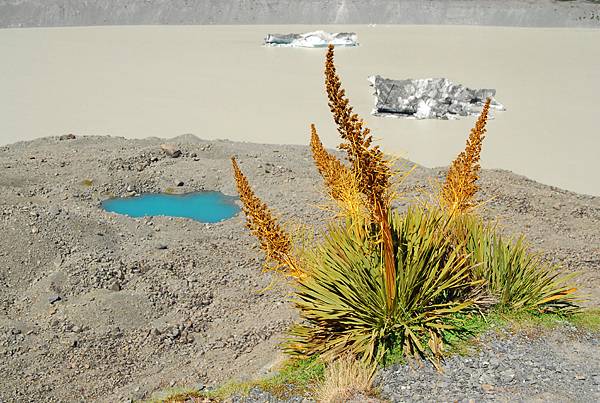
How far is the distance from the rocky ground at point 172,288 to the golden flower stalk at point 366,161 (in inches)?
48.1

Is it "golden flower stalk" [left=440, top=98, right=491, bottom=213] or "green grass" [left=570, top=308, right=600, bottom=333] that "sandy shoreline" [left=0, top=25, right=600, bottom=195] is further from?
"golden flower stalk" [left=440, top=98, right=491, bottom=213]

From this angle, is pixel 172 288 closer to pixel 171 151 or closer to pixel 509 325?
pixel 509 325

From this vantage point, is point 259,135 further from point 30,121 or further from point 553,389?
point 553,389

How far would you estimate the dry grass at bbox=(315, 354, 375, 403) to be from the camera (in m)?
6.07

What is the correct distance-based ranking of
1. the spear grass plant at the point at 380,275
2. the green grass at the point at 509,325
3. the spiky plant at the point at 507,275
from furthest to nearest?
the spiky plant at the point at 507,275 → the green grass at the point at 509,325 → the spear grass plant at the point at 380,275

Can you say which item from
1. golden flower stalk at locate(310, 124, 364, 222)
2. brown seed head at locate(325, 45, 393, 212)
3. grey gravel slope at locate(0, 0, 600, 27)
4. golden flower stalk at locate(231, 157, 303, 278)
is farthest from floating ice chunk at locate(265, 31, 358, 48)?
brown seed head at locate(325, 45, 393, 212)

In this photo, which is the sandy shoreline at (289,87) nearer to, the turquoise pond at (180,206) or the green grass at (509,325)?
the turquoise pond at (180,206)

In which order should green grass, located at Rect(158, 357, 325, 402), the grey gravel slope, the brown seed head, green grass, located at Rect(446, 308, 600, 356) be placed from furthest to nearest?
1. the grey gravel slope
2. green grass, located at Rect(446, 308, 600, 356)
3. green grass, located at Rect(158, 357, 325, 402)
4. the brown seed head

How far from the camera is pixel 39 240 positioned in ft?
39.5

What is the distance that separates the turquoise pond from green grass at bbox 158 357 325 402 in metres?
7.34

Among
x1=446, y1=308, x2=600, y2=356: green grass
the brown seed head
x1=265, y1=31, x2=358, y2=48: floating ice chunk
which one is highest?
the brown seed head

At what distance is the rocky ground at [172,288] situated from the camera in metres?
6.65

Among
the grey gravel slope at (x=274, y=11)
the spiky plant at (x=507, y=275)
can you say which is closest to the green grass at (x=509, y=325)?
the spiky plant at (x=507, y=275)

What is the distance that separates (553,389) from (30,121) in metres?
25.5
